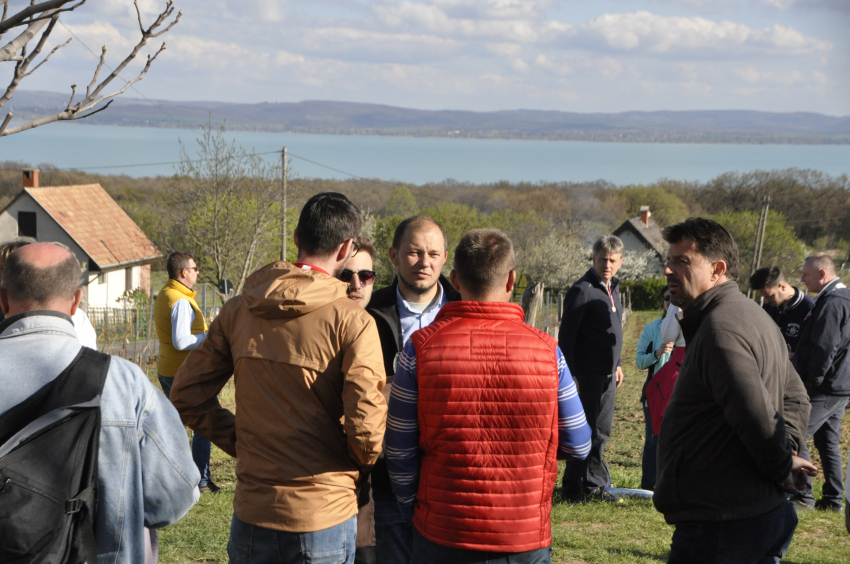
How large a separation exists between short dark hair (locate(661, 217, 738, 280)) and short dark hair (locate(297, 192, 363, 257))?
144 cm

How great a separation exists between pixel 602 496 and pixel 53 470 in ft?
14.9

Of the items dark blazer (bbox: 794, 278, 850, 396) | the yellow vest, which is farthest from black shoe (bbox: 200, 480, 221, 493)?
dark blazer (bbox: 794, 278, 850, 396)

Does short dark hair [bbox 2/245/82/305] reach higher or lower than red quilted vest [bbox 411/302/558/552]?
higher

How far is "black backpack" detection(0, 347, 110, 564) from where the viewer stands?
1803 millimetres

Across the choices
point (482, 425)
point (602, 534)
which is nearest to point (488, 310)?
point (482, 425)

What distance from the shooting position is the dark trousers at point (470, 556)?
2295mm

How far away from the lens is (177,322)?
5.27 metres

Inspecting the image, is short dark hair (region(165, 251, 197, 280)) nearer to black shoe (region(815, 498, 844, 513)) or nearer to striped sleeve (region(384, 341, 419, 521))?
striped sleeve (region(384, 341, 419, 521))

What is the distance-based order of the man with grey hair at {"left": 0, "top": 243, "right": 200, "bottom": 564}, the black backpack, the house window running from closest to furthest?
the black backpack, the man with grey hair at {"left": 0, "top": 243, "right": 200, "bottom": 564}, the house window

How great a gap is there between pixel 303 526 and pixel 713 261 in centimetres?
197

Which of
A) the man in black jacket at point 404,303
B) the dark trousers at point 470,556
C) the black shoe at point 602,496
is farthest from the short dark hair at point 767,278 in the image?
the dark trousers at point 470,556

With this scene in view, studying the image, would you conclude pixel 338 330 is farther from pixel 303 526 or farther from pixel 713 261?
pixel 713 261

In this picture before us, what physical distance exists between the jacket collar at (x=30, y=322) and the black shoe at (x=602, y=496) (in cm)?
450

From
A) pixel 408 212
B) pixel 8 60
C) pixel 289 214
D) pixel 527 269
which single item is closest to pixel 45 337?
pixel 8 60
